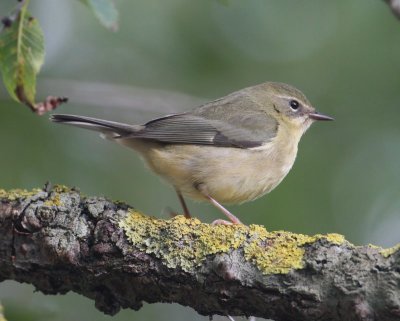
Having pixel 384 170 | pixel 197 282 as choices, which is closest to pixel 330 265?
pixel 197 282

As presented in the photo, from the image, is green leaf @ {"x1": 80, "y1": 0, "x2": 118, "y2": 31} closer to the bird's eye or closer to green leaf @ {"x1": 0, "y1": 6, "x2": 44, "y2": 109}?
green leaf @ {"x1": 0, "y1": 6, "x2": 44, "y2": 109}

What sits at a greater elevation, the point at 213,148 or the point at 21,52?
the point at 21,52

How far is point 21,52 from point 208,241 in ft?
4.67

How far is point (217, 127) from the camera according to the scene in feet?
19.2

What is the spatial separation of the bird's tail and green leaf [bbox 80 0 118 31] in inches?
80.1

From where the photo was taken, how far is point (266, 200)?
6953 millimetres

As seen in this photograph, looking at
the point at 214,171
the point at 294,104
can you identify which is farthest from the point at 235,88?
the point at 214,171

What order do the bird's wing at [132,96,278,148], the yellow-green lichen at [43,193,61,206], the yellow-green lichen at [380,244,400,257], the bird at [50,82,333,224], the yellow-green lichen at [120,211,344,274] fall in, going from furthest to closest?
1. the bird's wing at [132,96,278,148]
2. the bird at [50,82,333,224]
3. the yellow-green lichen at [43,193,61,206]
4. the yellow-green lichen at [120,211,344,274]
5. the yellow-green lichen at [380,244,400,257]

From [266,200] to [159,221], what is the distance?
10.4 ft

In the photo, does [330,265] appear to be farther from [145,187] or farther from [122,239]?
[145,187]

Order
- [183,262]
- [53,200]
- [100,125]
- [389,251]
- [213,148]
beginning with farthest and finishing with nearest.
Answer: [213,148] → [100,125] → [53,200] → [183,262] → [389,251]

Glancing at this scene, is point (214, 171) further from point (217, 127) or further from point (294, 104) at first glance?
point (294, 104)

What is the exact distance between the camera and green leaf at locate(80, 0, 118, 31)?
303 centimetres

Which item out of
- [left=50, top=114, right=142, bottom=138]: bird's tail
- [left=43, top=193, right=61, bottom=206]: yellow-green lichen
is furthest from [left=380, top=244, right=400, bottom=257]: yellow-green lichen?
[left=50, top=114, right=142, bottom=138]: bird's tail
